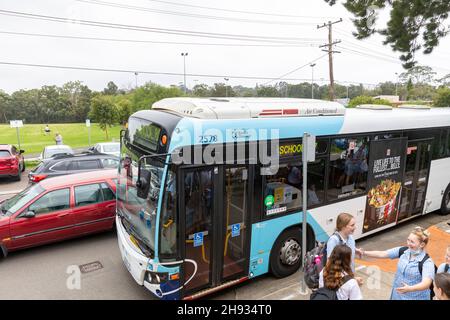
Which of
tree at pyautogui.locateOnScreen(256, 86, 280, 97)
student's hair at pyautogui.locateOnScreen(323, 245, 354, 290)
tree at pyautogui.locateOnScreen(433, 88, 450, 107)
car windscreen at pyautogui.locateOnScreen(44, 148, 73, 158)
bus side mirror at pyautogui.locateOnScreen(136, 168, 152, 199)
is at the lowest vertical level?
car windscreen at pyautogui.locateOnScreen(44, 148, 73, 158)

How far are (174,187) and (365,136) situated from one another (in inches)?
179

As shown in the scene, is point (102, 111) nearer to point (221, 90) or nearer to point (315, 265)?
point (315, 265)

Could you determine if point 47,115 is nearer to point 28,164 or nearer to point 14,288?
point 28,164

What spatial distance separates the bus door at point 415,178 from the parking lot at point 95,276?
84 centimetres

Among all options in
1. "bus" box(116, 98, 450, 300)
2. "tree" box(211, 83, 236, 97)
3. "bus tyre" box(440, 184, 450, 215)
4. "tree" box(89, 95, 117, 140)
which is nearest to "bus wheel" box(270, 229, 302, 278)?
"bus" box(116, 98, 450, 300)

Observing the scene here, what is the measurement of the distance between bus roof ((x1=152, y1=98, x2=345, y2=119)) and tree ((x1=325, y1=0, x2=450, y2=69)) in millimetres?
7176

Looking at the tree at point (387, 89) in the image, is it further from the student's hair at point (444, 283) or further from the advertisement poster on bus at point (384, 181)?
the student's hair at point (444, 283)

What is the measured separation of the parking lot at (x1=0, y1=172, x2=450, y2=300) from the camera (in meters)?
5.57

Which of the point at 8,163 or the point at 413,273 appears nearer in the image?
the point at 413,273

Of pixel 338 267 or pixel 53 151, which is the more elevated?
pixel 338 267

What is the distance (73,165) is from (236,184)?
9263mm

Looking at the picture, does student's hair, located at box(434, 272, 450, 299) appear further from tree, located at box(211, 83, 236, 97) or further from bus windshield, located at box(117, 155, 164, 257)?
tree, located at box(211, 83, 236, 97)

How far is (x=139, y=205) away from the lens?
5219mm

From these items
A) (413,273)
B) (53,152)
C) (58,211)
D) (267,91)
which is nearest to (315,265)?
(413,273)
